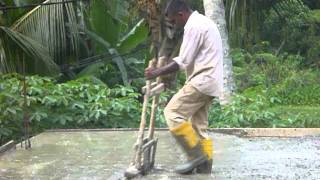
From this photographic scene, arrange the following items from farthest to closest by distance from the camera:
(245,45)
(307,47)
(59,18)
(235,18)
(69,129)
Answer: (307,47) → (245,45) → (235,18) → (59,18) → (69,129)

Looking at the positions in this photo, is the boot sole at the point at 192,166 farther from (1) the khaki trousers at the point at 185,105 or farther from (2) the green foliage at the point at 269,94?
(2) the green foliage at the point at 269,94

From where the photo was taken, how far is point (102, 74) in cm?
1252

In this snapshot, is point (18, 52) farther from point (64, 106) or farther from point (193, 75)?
point (193, 75)

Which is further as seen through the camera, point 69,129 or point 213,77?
point 69,129

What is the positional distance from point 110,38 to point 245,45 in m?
8.24

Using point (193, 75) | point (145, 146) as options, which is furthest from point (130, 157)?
point (193, 75)

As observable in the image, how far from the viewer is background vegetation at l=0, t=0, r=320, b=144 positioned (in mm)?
8719

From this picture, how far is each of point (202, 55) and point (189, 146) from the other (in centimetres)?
78

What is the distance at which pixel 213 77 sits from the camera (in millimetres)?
5680

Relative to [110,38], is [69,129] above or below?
below

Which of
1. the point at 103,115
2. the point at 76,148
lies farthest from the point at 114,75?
the point at 76,148

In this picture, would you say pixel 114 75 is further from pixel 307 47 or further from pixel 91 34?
pixel 307 47

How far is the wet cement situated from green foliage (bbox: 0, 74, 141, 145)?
533 millimetres

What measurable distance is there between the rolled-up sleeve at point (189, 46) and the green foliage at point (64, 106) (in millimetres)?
3082
